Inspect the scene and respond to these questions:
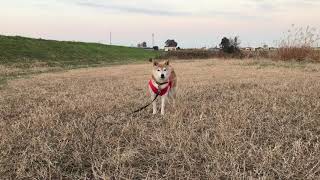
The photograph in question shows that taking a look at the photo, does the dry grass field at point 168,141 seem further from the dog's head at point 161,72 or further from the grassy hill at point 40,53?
the grassy hill at point 40,53

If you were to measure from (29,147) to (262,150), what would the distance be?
2.60m

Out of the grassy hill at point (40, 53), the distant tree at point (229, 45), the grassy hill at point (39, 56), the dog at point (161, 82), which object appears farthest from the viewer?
the distant tree at point (229, 45)

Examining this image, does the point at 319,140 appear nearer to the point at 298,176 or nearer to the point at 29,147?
the point at 298,176

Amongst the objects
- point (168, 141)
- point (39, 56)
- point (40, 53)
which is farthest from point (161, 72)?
point (40, 53)

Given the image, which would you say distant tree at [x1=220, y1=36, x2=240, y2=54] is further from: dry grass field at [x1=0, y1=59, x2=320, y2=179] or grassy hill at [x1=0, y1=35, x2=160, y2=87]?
dry grass field at [x1=0, y1=59, x2=320, y2=179]

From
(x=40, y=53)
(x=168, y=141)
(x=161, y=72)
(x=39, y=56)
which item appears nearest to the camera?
(x=168, y=141)

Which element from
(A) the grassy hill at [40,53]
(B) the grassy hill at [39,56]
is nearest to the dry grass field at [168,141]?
(B) the grassy hill at [39,56]

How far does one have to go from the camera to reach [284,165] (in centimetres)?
389

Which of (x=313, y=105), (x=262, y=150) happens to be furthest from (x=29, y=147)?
(x=313, y=105)

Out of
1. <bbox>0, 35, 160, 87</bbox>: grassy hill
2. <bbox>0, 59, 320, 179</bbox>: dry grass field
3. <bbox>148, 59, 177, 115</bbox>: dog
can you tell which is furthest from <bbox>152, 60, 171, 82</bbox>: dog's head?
<bbox>0, 35, 160, 87</bbox>: grassy hill

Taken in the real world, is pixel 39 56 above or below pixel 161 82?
below

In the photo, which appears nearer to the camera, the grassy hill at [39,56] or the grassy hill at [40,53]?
the grassy hill at [39,56]

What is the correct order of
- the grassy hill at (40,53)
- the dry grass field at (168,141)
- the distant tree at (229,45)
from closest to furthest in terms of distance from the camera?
the dry grass field at (168,141), the grassy hill at (40,53), the distant tree at (229,45)

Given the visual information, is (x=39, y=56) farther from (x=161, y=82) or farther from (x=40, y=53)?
(x=161, y=82)
